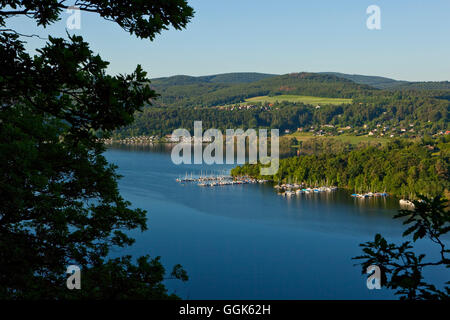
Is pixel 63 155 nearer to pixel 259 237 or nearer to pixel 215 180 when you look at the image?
pixel 259 237

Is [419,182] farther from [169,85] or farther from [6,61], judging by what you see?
[169,85]

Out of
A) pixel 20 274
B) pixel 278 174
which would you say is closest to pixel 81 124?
pixel 20 274

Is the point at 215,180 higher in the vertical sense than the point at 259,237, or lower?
higher

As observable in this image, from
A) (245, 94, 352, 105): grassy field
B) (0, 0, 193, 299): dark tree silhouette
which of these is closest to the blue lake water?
(0, 0, 193, 299): dark tree silhouette

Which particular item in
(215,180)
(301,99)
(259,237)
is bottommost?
(259,237)

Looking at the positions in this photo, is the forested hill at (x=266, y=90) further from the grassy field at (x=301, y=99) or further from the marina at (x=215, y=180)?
the marina at (x=215, y=180)

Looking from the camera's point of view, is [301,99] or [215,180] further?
[301,99]

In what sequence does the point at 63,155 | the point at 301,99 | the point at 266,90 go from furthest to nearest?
1. the point at 266,90
2. the point at 301,99
3. the point at 63,155

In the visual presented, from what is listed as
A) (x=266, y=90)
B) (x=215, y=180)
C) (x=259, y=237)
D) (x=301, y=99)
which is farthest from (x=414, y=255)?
(x=266, y=90)
